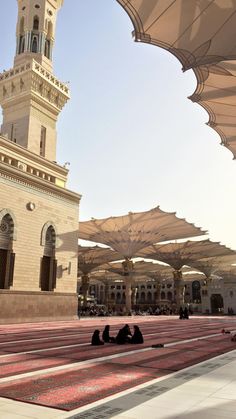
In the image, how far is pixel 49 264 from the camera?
29906 millimetres

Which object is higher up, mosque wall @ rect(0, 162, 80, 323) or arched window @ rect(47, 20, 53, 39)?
arched window @ rect(47, 20, 53, 39)

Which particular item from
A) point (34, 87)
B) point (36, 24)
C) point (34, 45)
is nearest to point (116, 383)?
point (34, 87)

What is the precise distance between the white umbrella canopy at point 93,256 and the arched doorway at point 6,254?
2557 cm

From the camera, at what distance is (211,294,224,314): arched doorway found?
70375 millimetres

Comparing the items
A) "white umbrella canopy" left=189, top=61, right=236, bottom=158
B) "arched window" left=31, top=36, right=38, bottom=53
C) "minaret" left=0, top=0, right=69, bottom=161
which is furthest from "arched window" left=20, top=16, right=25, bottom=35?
"white umbrella canopy" left=189, top=61, right=236, bottom=158

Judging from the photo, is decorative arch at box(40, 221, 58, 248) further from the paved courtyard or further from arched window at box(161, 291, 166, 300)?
arched window at box(161, 291, 166, 300)

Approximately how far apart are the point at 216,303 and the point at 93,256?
106 ft

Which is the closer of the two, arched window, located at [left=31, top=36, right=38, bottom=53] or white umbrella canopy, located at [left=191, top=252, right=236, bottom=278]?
arched window, located at [left=31, top=36, right=38, bottom=53]

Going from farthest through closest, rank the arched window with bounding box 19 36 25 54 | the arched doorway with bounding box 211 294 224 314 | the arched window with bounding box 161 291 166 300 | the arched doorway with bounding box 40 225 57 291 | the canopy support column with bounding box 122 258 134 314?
the arched window with bounding box 161 291 166 300 → the arched doorway with bounding box 211 294 224 314 → the canopy support column with bounding box 122 258 134 314 → the arched window with bounding box 19 36 25 54 → the arched doorway with bounding box 40 225 57 291

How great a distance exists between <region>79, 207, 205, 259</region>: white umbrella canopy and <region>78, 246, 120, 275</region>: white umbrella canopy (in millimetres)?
7786

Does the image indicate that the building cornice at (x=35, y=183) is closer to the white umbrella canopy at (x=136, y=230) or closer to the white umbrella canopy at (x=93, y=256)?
the white umbrella canopy at (x=136, y=230)

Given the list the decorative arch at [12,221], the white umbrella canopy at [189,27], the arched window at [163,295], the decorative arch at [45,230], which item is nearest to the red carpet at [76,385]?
the white umbrella canopy at [189,27]

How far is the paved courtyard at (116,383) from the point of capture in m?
5.05

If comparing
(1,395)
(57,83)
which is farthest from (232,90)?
(57,83)
